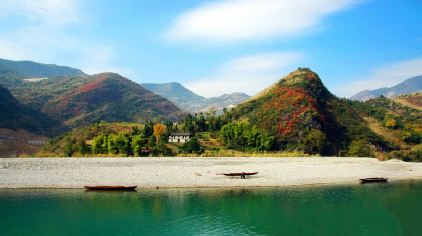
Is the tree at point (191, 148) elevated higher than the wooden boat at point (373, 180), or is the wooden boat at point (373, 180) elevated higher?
the tree at point (191, 148)

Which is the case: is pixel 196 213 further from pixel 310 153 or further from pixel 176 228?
pixel 310 153

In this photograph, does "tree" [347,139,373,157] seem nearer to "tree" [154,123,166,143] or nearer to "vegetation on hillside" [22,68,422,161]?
"vegetation on hillside" [22,68,422,161]

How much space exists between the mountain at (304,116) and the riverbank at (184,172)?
3305 cm

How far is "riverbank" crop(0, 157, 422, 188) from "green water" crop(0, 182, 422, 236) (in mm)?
4572

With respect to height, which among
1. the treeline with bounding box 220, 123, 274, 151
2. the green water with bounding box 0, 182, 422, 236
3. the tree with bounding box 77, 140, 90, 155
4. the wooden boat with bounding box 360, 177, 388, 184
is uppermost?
the treeline with bounding box 220, 123, 274, 151

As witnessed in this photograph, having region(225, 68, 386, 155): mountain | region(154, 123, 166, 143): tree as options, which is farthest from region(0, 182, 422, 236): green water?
region(225, 68, 386, 155): mountain

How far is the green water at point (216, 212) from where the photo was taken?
1567 inches

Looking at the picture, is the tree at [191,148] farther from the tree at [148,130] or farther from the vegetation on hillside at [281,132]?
the tree at [148,130]

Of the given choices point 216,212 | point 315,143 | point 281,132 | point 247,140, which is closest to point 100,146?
point 247,140

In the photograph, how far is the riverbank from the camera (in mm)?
63781

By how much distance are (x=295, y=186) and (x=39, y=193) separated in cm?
4122

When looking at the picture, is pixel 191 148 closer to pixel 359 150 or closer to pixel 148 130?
pixel 148 130

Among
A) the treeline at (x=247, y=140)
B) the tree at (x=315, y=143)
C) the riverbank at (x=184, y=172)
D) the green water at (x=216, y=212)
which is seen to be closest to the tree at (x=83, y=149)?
the riverbank at (x=184, y=172)

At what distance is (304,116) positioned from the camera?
130250 mm
